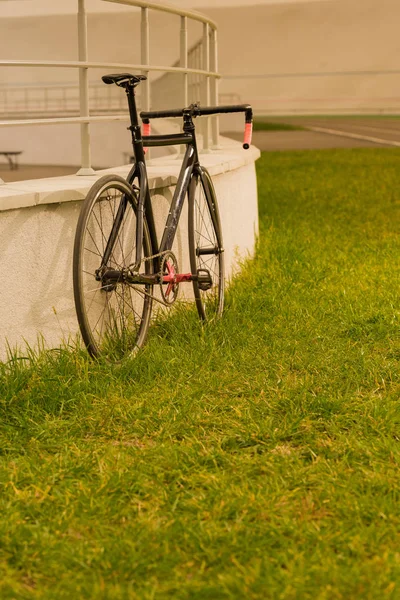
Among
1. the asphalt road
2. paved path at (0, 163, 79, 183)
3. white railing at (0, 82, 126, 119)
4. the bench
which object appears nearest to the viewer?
paved path at (0, 163, 79, 183)

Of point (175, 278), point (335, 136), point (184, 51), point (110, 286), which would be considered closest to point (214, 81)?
point (184, 51)

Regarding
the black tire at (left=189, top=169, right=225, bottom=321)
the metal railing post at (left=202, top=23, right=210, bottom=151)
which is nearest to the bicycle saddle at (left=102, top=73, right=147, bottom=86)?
the black tire at (left=189, top=169, right=225, bottom=321)

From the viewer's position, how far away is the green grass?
279 cm

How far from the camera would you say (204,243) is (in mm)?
6133

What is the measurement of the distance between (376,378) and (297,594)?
74.8 inches

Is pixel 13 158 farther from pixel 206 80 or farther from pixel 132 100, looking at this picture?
pixel 132 100

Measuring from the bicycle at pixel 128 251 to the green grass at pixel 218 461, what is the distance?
0.57 ft

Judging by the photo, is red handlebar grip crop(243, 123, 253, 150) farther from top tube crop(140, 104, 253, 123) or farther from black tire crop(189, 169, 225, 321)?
black tire crop(189, 169, 225, 321)

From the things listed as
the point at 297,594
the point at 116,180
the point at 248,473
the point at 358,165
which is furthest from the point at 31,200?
the point at 358,165

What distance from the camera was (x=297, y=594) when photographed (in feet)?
8.67

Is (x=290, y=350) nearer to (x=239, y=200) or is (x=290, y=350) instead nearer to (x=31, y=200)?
(x=31, y=200)

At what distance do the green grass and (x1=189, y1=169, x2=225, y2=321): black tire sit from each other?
0.15 meters

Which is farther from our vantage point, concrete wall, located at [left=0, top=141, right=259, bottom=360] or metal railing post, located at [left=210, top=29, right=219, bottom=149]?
metal railing post, located at [left=210, top=29, right=219, bottom=149]

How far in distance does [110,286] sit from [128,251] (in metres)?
0.58
